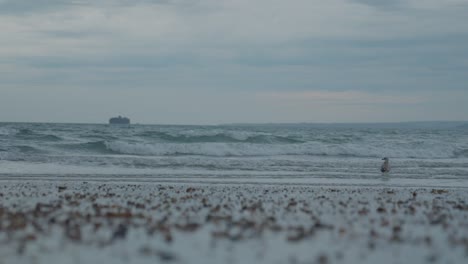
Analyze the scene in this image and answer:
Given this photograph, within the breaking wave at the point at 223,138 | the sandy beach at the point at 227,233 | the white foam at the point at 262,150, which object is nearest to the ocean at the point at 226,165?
the white foam at the point at 262,150

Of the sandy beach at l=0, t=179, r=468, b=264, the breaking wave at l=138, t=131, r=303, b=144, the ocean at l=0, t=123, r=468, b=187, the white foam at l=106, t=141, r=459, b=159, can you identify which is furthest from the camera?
the breaking wave at l=138, t=131, r=303, b=144

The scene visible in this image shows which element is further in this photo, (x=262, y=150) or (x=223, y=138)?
(x=223, y=138)

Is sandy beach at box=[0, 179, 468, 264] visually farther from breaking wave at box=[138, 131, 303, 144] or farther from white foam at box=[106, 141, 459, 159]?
breaking wave at box=[138, 131, 303, 144]

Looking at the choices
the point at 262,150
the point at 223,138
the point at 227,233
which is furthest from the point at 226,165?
the point at 223,138

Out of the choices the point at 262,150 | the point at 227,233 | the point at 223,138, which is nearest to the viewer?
the point at 227,233

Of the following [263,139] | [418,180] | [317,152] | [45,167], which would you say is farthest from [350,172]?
[263,139]

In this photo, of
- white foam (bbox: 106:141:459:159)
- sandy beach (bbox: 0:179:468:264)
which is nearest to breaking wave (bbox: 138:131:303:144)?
white foam (bbox: 106:141:459:159)

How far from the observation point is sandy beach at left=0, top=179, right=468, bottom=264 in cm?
557

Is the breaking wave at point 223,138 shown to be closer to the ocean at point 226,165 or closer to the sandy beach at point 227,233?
the ocean at point 226,165

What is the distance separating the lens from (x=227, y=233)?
6.62m

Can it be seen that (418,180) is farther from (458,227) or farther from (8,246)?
(8,246)

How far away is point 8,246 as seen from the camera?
19.1 feet

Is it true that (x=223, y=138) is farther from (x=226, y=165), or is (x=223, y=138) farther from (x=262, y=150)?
(x=226, y=165)

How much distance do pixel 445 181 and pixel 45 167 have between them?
13571mm
